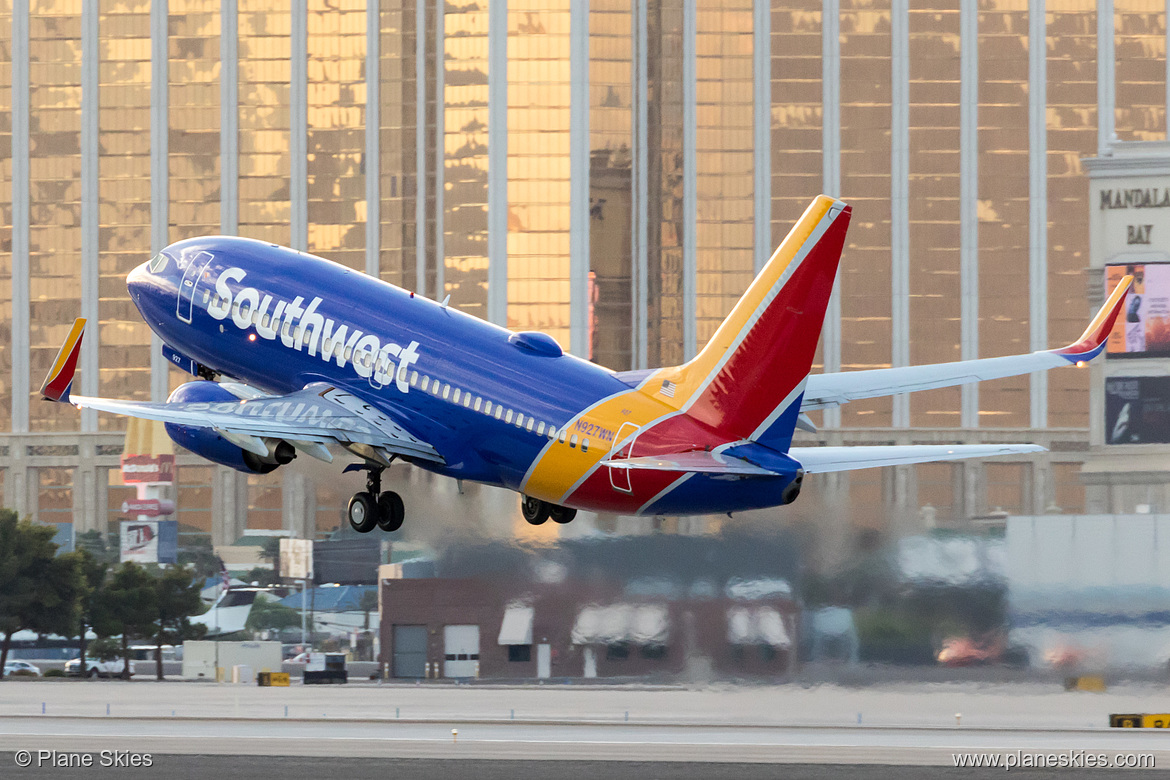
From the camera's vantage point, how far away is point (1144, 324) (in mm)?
147875

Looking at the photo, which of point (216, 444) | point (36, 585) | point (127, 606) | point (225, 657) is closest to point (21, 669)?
point (36, 585)

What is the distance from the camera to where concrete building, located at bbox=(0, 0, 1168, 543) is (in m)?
177

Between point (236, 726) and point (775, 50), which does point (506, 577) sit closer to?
point (236, 726)

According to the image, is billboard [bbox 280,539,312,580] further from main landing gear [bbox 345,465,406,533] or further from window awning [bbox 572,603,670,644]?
main landing gear [bbox 345,465,406,533]

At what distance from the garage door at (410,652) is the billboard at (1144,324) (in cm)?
6800

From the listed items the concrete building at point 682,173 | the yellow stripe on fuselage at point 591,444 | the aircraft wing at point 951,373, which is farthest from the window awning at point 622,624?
the concrete building at point 682,173

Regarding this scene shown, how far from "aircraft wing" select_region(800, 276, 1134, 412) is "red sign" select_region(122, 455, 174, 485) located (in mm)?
127839

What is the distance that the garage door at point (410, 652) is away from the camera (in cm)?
11312

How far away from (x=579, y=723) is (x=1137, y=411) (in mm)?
63683

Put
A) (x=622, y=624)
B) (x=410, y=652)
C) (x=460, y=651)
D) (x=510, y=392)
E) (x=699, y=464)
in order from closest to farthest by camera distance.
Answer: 1. (x=699, y=464)
2. (x=510, y=392)
3. (x=622, y=624)
4. (x=460, y=651)
5. (x=410, y=652)

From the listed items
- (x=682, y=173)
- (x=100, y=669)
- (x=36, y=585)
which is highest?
(x=682, y=173)

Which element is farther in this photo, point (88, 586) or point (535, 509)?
point (88, 586)

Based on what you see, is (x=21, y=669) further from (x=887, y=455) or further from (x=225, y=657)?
(x=887, y=455)

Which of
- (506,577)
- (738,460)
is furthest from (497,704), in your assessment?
(738,460)
